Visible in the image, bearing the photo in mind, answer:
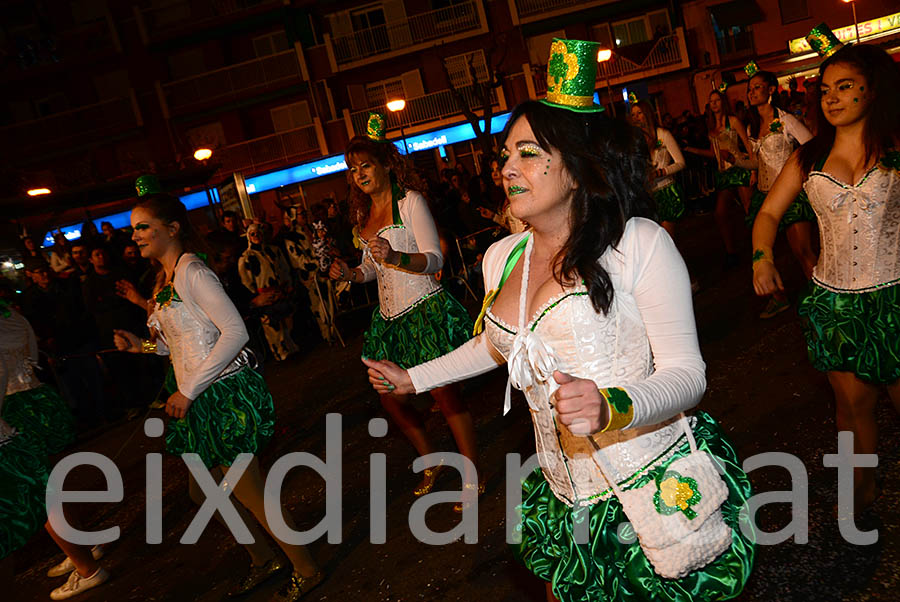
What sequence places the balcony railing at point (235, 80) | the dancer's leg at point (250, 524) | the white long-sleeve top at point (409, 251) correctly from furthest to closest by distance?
the balcony railing at point (235, 80) < the white long-sleeve top at point (409, 251) < the dancer's leg at point (250, 524)

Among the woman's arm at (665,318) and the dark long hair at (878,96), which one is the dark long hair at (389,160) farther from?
the woman's arm at (665,318)

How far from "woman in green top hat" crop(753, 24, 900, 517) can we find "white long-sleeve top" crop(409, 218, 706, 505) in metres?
1.37

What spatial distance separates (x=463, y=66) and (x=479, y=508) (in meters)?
26.4

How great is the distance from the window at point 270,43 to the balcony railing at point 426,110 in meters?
5.38

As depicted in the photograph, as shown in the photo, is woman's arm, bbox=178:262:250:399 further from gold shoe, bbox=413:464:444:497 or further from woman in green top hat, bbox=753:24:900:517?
woman in green top hat, bbox=753:24:900:517

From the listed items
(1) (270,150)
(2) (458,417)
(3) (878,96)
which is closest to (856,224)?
(3) (878,96)

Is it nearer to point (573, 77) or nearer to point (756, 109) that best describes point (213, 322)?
point (573, 77)

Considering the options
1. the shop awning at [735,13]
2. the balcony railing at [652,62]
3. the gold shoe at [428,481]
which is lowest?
the gold shoe at [428,481]


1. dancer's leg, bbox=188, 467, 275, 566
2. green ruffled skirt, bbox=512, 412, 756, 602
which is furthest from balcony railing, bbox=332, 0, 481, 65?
green ruffled skirt, bbox=512, 412, 756, 602

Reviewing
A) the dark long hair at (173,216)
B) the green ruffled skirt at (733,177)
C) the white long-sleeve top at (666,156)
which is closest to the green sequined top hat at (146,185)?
the dark long hair at (173,216)

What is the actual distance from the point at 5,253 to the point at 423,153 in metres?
18.3

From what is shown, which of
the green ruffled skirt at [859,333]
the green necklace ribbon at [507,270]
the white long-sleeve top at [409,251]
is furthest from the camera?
the white long-sleeve top at [409,251]

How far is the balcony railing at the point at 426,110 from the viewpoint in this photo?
1094 inches

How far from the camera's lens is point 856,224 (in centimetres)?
320
